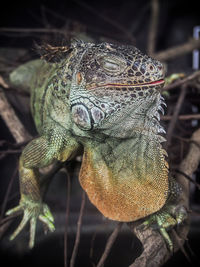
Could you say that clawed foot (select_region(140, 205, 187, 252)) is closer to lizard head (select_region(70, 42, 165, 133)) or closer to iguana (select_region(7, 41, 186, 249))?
iguana (select_region(7, 41, 186, 249))

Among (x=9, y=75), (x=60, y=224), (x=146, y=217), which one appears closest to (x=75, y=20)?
(x=9, y=75)

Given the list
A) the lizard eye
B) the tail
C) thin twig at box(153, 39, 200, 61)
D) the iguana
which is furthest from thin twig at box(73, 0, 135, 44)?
the lizard eye

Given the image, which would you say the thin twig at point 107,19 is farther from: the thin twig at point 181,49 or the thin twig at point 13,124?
the thin twig at point 13,124

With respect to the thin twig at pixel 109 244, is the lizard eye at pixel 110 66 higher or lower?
higher

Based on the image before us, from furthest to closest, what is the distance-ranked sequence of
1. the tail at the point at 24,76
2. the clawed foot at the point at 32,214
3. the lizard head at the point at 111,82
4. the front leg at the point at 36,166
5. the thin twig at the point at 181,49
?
the thin twig at the point at 181,49
the tail at the point at 24,76
the clawed foot at the point at 32,214
the front leg at the point at 36,166
the lizard head at the point at 111,82

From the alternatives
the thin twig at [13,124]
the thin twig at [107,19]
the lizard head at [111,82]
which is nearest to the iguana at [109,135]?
the lizard head at [111,82]

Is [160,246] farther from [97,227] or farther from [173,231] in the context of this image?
[97,227]
